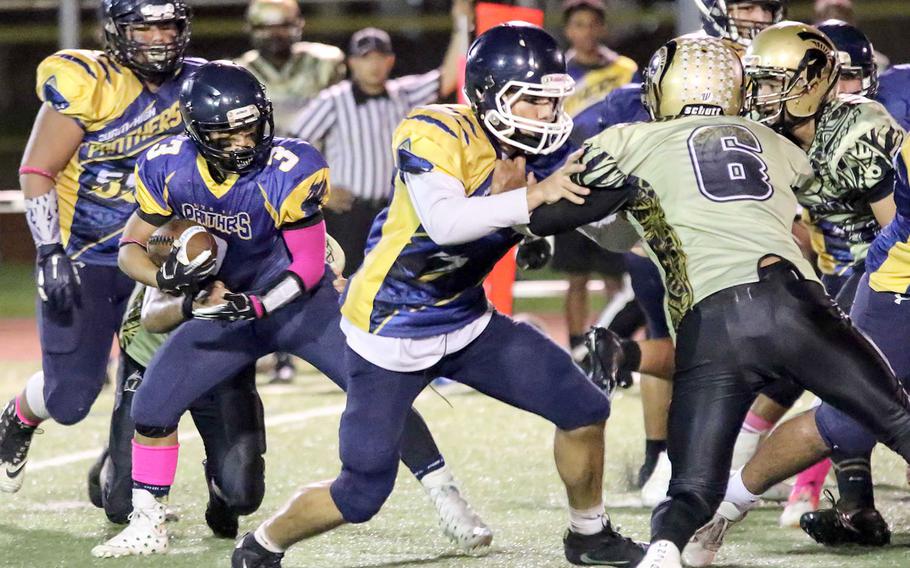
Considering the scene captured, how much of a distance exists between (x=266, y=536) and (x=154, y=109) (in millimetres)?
1761

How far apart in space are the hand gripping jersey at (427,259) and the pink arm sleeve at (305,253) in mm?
350

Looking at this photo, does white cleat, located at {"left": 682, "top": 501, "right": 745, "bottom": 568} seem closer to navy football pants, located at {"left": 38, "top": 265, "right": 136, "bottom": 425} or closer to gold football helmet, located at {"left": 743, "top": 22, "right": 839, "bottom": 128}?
gold football helmet, located at {"left": 743, "top": 22, "right": 839, "bottom": 128}

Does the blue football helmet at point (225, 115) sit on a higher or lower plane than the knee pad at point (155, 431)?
higher

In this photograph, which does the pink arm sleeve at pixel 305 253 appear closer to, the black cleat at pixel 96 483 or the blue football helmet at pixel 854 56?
the black cleat at pixel 96 483

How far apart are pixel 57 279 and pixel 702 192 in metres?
2.37

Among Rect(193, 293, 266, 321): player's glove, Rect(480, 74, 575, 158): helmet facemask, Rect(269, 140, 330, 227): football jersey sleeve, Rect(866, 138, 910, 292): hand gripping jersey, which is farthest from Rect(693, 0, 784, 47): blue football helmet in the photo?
Rect(193, 293, 266, 321): player's glove

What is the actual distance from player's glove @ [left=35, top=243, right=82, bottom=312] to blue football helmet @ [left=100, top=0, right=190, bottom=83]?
667 millimetres

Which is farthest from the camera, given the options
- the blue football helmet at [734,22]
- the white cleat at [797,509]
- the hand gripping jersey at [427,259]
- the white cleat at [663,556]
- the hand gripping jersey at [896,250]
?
the blue football helmet at [734,22]

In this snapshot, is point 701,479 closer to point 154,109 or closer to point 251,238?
point 251,238

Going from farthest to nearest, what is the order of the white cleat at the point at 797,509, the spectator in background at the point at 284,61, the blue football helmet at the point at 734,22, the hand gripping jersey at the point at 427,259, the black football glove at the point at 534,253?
the spectator in background at the point at 284,61 < the blue football helmet at the point at 734,22 < the white cleat at the point at 797,509 < the black football glove at the point at 534,253 < the hand gripping jersey at the point at 427,259

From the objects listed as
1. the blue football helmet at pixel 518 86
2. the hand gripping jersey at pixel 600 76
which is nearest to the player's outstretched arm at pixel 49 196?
the blue football helmet at pixel 518 86

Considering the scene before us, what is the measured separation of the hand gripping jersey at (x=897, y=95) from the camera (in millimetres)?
5008

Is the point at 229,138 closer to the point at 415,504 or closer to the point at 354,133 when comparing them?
the point at 415,504

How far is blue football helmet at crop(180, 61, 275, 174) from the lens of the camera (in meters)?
4.25
